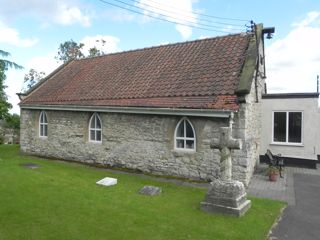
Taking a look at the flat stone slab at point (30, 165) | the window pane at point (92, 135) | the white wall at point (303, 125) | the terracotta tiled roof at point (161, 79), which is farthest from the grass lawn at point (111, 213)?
the white wall at point (303, 125)

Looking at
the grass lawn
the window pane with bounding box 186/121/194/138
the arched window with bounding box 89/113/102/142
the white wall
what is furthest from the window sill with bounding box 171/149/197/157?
the white wall

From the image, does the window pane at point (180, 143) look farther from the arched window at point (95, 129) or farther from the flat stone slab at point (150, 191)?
the arched window at point (95, 129)

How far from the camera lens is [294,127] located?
16.3 metres

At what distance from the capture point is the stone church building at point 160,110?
12195mm

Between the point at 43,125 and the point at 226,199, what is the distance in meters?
13.3

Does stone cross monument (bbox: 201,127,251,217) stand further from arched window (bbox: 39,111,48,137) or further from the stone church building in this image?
arched window (bbox: 39,111,48,137)

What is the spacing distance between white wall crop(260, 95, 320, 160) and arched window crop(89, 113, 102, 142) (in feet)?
27.7

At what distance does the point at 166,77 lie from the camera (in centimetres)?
1527

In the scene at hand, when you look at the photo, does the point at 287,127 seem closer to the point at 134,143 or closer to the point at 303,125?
the point at 303,125

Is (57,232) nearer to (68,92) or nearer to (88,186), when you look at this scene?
(88,186)

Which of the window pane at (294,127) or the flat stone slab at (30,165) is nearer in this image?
the flat stone slab at (30,165)

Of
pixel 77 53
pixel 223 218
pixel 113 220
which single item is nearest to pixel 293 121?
pixel 223 218

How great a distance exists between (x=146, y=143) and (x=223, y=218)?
6.15 meters

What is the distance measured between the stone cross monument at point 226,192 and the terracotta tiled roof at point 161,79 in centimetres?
275
